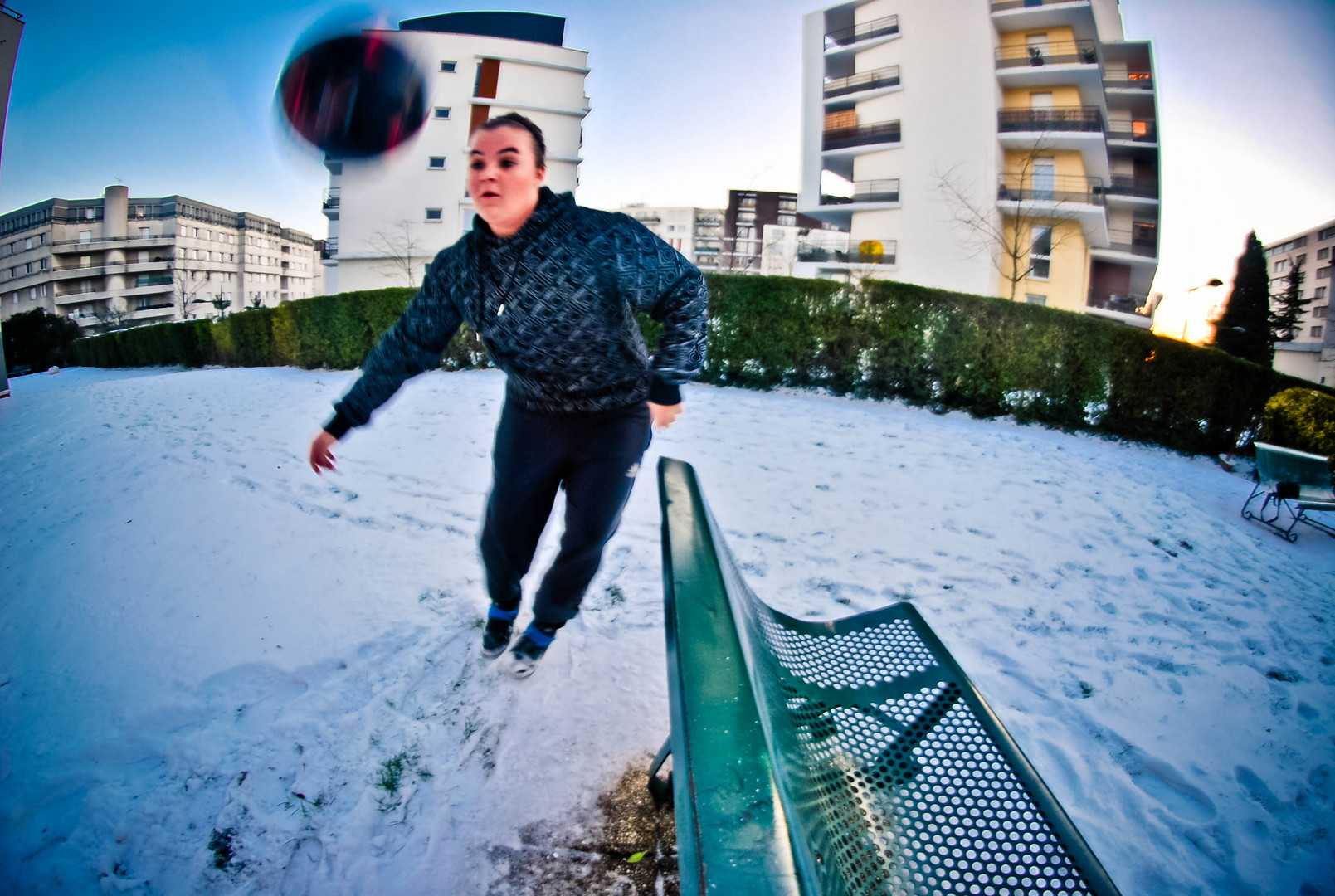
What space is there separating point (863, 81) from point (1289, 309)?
1308 inches

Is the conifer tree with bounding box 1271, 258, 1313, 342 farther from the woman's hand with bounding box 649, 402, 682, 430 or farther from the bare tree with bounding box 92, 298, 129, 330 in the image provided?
the bare tree with bounding box 92, 298, 129, 330

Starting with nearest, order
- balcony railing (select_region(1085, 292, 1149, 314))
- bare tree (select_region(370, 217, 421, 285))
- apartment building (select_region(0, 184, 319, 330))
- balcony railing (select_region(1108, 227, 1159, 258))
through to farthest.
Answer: balcony railing (select_region(1108, 227, 1159, 258)), balcony railing (select_region(1085, 292, 1149, 314)), bare tree (select_region(370, 217, 421, 285)), apartment building (select_region(0, 184, 319, 330))

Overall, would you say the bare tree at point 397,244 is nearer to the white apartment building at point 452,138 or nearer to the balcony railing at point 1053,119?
the white apartment building at point 452,138

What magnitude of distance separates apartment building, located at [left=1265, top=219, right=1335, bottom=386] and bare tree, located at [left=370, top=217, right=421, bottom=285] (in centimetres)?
5950

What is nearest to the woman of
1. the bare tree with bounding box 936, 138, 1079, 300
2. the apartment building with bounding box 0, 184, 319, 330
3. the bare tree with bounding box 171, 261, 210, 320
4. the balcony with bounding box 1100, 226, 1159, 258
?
the apartment building with bounding box 0, 184, 319, 330

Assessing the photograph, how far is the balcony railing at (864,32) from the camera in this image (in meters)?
28.4

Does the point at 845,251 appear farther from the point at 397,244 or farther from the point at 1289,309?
the point at 1289,309

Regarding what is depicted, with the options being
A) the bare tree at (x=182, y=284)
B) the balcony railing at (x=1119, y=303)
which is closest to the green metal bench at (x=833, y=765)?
the balcony railing at (x=1119, y=303)

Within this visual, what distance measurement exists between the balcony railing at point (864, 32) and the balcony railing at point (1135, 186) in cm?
1438

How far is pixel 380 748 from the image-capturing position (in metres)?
1.82

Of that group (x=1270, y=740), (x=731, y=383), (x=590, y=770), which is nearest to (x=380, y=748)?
(x=590, y=770)

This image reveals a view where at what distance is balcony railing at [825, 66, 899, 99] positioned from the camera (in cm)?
2814

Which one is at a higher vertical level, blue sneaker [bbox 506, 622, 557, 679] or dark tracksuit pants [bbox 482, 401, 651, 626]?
dark tracksuit pants [bbox 482, 401, 651, 626]

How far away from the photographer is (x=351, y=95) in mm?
3121
